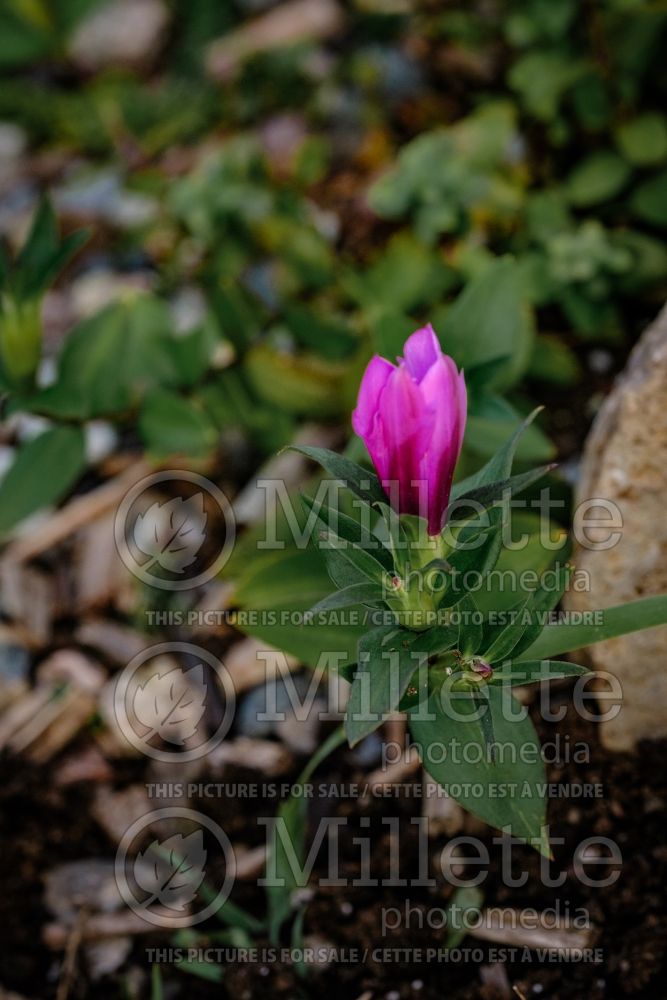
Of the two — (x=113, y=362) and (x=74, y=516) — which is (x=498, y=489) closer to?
(x=113, y=362)

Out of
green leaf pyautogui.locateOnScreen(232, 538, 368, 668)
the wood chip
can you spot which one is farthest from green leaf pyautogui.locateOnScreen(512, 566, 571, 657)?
the wood chip

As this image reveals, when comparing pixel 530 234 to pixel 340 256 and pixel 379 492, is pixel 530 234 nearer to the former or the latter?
pixel 340 256

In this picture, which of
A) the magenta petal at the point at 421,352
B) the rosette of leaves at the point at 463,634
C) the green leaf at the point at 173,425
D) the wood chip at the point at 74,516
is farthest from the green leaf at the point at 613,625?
the wood chip at the point at 74,516

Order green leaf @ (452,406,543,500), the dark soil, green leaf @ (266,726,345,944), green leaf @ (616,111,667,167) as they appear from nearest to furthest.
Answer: green leaf @ (452,406,543,500) → the dark soil → green leaf @ (266,726,345,944) → green leaf @ (616,111,667,167)

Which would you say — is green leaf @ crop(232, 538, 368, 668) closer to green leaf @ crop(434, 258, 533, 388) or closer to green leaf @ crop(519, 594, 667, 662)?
green leaf @ crop(519, 594, 667, 662)

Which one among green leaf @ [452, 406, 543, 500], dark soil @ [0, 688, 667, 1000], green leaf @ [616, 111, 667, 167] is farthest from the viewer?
green leaf @ [616, 111, 667, 167]

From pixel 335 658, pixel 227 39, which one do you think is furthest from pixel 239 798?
pixel 227 39

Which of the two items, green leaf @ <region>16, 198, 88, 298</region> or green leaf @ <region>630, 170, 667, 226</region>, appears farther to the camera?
green leaf @ <region>630, 170, 667, 226</region>

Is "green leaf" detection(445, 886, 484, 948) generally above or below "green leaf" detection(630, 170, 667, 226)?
below
